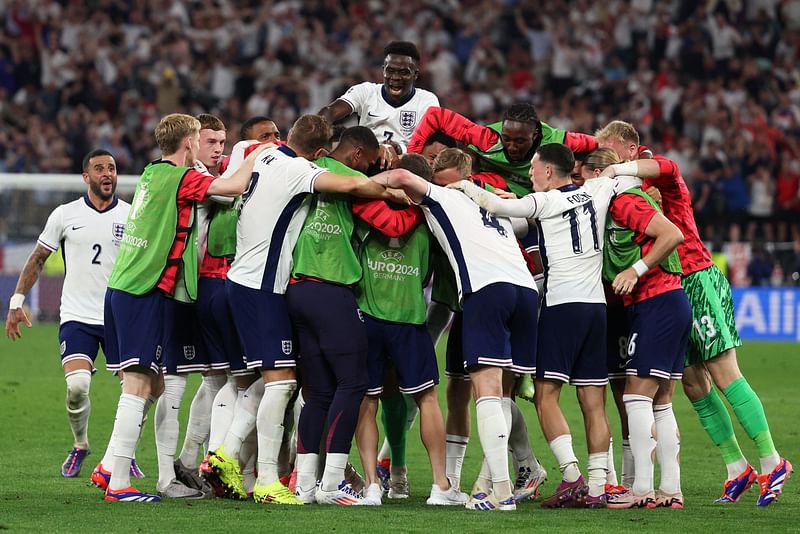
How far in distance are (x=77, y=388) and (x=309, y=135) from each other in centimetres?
297

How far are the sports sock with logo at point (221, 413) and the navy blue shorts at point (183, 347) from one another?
0.71 ft

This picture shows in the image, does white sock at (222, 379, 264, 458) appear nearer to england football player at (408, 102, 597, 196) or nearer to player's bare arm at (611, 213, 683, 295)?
england football player at (408, 102, 597, 196)

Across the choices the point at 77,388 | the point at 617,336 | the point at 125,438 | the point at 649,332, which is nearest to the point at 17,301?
the point at 77,388

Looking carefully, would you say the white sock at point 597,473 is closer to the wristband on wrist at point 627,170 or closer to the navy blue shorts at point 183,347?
the wristband on wrist at point 627,170

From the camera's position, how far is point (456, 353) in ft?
28.7

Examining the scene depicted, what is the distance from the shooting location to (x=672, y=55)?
88.7 ft

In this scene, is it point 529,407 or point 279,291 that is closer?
point 279,291

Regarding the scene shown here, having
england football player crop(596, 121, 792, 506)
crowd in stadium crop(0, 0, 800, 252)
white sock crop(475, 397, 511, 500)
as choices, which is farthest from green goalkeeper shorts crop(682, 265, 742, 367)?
crowd in stadium crop(0, 0, 800, 252)

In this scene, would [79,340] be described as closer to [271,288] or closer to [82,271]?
[82,271]

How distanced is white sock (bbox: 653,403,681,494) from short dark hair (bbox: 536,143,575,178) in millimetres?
1725

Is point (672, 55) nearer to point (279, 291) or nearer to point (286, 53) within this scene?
point (286, 53)

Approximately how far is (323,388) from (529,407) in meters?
6.50

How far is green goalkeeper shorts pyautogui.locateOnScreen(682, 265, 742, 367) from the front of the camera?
28.7 ft

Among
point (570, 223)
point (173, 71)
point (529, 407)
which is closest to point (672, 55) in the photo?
point (173, 71)
